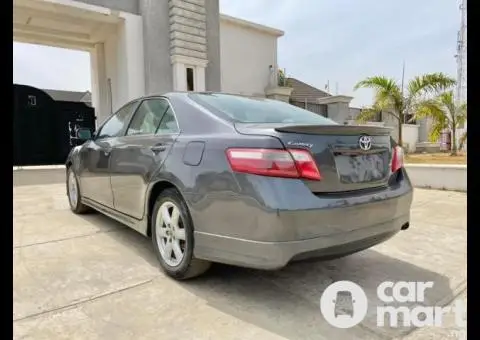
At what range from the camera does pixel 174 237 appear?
269 centimetres

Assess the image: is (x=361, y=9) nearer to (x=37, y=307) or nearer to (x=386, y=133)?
(x=386, y=133)

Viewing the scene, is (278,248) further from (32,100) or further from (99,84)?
(99,84)

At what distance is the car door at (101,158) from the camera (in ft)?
12.0

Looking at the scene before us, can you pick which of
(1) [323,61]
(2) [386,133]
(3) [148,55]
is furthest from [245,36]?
(2) [386,133]

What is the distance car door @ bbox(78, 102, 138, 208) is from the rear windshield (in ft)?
3.16

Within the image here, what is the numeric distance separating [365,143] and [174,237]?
1.47m

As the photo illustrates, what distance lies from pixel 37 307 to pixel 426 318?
2332mm

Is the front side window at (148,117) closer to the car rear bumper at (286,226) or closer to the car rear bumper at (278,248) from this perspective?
the car rear bumper at (286,226)

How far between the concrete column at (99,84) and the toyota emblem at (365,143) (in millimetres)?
9472

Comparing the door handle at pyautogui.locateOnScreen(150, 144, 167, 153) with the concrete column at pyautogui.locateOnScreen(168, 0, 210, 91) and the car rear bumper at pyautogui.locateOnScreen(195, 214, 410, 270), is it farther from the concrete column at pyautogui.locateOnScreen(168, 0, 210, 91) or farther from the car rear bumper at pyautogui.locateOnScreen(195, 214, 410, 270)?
the concrete column at pyautogui.locateOnScreen(168, 0, 210, 91)

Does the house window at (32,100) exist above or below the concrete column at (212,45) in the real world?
below

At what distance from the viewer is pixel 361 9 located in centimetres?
292

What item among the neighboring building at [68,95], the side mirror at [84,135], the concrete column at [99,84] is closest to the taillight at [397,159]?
the side mirror at [84,135]

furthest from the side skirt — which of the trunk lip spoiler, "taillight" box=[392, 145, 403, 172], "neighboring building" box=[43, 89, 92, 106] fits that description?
"neighboring building" box=[43, 89, 92, 106]
